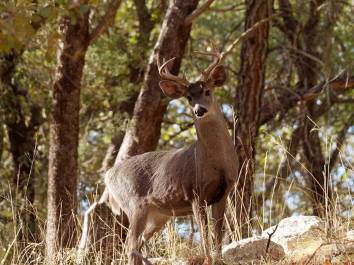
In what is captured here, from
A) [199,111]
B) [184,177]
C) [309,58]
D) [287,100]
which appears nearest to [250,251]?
[184,177]

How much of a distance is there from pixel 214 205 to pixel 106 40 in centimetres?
653

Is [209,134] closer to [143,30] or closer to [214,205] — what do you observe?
[214,205]

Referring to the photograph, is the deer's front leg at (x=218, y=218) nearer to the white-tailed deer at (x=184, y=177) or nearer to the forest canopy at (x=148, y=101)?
the white-tailed deer at (x=184, y=177)

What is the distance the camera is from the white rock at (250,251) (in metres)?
7.02

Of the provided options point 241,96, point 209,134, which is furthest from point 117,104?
point 209,134

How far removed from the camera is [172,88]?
8469 millimetres

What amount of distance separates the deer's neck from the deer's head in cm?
10

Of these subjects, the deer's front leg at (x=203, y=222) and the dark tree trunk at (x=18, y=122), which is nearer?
the deer's front leg at (x=203, y=222)

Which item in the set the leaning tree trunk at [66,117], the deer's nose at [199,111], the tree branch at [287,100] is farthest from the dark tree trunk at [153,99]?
the deer's nose at [199,111]

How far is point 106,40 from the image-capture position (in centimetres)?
1375

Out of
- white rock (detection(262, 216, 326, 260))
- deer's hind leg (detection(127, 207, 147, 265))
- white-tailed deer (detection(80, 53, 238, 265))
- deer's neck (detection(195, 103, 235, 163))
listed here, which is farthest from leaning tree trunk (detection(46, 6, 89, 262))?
white rock (detection(262, 216, 326, 260))

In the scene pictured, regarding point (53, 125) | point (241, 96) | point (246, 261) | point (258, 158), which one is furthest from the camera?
point (258, 158)

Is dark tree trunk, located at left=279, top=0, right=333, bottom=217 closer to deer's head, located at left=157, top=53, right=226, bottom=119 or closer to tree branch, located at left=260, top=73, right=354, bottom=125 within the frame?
tree branch, located at left=260, top=73, right=354, bottom=125

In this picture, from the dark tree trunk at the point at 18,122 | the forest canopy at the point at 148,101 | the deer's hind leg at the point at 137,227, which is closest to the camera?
the deer's hind leg at the point at 137,227
